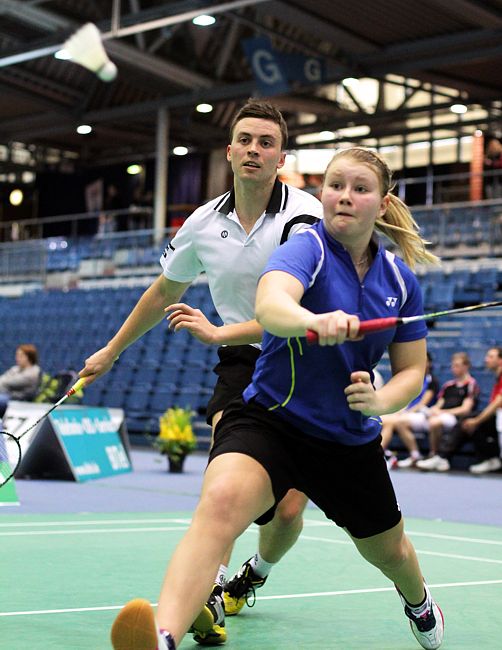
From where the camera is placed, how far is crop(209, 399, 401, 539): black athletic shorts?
3621 millimetres

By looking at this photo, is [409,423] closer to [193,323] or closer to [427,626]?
[427,626]

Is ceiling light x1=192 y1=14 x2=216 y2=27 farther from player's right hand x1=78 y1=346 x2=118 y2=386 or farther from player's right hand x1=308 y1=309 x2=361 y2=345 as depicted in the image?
player's right hand x1=308 y1=309 x2=361 y2=345

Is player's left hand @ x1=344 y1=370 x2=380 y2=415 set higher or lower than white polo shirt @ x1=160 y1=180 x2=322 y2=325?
lower

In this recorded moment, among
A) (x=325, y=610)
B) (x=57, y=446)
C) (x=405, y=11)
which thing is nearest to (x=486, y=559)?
(x=325, y=610)

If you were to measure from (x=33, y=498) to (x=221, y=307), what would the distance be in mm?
6243

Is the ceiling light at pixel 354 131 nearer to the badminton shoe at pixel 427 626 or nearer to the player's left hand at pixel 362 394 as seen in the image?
the badminton shoe at pixel 427 626

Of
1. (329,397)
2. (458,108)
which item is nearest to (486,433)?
(329,397)

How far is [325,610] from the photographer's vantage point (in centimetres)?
503

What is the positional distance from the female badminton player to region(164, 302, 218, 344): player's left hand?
0.29m

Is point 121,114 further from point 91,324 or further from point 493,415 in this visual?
point 493,415

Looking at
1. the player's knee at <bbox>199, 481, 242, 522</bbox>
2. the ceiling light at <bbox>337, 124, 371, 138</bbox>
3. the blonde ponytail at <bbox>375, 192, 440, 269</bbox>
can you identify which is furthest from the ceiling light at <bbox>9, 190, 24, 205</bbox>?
the player's knee at <bbox>199, 481, 242, 522</bbox>

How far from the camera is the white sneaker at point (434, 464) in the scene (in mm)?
14242

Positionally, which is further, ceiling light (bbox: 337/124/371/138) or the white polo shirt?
ceiling light (bbox: 337/124/371/138)

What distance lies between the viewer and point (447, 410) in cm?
1420
